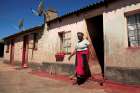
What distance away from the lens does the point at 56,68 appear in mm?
11734

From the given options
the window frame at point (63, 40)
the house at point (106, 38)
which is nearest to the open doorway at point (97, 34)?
the house at point (106, 38)

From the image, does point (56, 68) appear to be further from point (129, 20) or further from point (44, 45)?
point (129, 20)

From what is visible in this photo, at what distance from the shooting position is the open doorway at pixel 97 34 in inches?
399

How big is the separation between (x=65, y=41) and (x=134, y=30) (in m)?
5.00

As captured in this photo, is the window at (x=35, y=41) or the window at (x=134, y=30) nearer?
the window at (x=134, y=30)

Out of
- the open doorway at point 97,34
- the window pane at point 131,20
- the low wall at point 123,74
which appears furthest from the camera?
the open doorway at point 97,34

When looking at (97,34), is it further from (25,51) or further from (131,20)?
(25,51)

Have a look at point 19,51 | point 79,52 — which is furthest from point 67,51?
point 19,51

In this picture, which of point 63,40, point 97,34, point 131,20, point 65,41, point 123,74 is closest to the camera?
point 123,74

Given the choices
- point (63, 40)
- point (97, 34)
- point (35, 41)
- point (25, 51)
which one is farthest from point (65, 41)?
point (25, 51)

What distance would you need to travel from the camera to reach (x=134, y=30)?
748 cm

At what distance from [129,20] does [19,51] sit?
13094mm

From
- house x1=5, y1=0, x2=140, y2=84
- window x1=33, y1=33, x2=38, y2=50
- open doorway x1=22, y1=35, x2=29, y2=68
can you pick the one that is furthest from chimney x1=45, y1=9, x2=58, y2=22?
open doorway x1=22, y1=35, x2=29, y2=68

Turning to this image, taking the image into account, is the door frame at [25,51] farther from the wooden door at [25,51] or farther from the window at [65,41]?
the window at [65,41]
